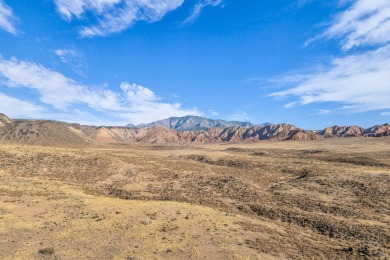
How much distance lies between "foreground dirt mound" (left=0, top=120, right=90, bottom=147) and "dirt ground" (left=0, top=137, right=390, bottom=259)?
7636 cm

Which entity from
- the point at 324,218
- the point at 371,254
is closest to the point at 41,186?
the point at 324,218

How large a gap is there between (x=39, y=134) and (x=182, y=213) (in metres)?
120

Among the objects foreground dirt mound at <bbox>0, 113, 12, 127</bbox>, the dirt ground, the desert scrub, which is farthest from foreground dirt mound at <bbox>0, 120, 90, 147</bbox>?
the desert scrub

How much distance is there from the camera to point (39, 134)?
132 metres

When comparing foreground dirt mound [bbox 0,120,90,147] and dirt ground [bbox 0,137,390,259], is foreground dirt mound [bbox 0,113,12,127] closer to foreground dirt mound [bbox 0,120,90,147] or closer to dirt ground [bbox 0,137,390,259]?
foreground dirt mound [bbox 0,120,90,147]

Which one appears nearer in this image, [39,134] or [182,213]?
[182,213]

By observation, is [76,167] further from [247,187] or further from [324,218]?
[324,218]

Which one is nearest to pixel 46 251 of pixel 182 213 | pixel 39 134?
pixel 182 213

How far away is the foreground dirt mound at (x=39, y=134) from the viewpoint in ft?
413

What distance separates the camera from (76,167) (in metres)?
53.9

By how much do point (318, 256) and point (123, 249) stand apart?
Result: 1300cm

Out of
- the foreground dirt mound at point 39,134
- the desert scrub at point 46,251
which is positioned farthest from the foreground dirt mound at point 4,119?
the desert scrub at point 46,251

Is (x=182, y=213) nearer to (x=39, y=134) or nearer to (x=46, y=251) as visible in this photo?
(x=46, y=251)

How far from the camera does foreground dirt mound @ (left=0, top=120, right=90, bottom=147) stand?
12594cm
